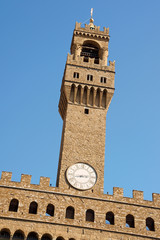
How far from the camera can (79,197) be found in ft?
120

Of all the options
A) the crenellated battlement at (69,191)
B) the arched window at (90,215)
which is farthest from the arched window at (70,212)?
the arched window at (90,215)

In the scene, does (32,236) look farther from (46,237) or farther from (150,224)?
(150,224)

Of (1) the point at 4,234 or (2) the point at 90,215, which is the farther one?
(2) the point at 90,215

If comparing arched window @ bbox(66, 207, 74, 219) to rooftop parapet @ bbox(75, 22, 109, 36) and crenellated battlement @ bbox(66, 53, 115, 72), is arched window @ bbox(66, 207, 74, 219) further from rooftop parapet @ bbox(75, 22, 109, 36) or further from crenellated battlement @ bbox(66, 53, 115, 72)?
rooftop parapet @ bbox(75, 22, 109, 36)

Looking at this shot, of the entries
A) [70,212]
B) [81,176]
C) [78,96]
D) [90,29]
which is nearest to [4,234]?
[70,212]

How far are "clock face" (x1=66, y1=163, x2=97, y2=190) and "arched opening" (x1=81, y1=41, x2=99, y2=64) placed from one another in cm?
1404

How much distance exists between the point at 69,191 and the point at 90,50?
59.7 ft

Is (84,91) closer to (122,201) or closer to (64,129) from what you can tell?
(64,129)

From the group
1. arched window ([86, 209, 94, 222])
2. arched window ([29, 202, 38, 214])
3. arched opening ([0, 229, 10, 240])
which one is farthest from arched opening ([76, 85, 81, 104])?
arched opening ([0, 229, 10, 240])

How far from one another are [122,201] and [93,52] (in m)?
18.6

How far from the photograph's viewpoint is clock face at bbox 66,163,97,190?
37625 millimetres

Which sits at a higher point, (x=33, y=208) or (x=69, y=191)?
(x=69, y=191)

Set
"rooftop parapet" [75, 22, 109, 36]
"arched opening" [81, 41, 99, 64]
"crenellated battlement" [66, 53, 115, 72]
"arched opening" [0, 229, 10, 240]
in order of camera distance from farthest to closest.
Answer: "rooftop parapet" [75, 22, 109, 36] → "arched opening" [81, 41, 99, 64] → "crenellated battlement" [66, 53, 115, 72] → "arched opening" [0, 229, 10, 240]

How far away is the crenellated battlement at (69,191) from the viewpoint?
36.4 m
